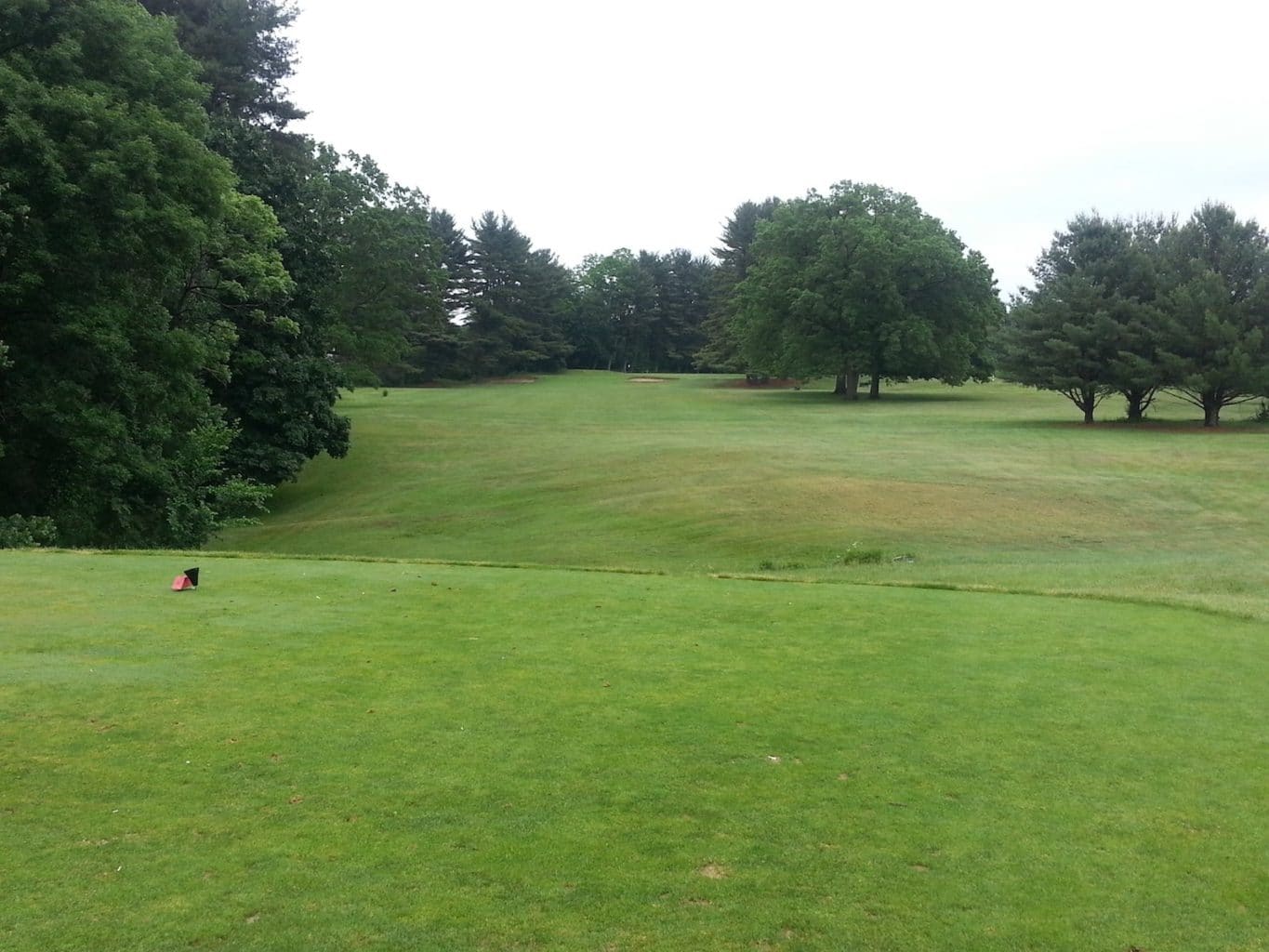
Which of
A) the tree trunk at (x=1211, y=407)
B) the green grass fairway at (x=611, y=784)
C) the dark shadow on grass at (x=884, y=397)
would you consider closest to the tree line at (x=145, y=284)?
the green grass fairway at (x=611, y=784)

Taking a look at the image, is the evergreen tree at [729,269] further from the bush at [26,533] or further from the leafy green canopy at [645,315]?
the bush at [26,533]

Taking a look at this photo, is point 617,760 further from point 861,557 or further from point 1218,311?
point 1218,311

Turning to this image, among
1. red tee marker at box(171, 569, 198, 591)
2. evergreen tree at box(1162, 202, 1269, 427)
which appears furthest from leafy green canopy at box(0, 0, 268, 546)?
evergreen tree at box(1162, 202, 1269, 427)

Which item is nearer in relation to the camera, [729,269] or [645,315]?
[729,269]

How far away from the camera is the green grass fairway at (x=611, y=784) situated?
4223 millimetres

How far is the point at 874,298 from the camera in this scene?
64562mm

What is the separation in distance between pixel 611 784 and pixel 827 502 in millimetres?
21433

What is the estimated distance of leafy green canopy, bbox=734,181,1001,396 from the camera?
62.9 meters

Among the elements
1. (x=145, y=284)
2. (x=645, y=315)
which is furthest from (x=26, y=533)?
(x=645, y=315)

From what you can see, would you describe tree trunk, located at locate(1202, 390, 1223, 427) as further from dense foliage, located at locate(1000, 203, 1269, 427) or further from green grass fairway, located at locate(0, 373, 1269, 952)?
green grass fairway, located at locate(0, 373, 1269, 952)

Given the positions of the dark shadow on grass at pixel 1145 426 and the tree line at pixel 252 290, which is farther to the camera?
the dark shadow on grass at pixel 1145 426

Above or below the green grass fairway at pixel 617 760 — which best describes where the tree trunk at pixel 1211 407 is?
above

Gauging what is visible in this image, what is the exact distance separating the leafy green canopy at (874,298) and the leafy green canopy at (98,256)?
45.5 meters

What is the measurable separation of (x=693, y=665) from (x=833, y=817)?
3.18m
